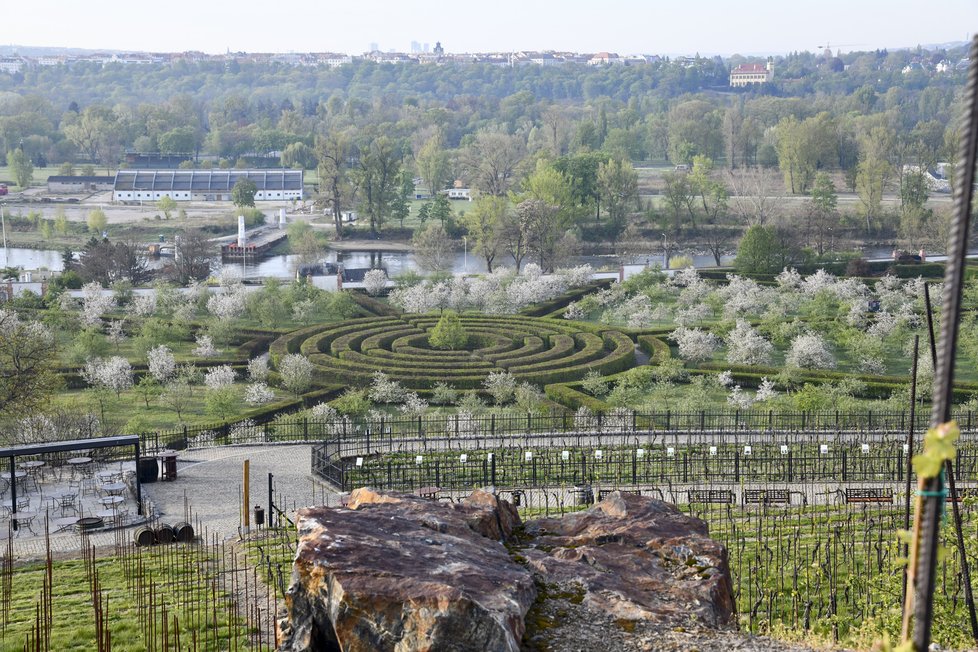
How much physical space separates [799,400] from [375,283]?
85.9ft

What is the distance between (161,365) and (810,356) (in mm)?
20899

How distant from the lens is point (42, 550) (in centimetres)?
2145

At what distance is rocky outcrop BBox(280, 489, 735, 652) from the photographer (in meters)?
11.0

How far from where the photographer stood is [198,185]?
327 feet

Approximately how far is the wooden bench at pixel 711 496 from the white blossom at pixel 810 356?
14.9m

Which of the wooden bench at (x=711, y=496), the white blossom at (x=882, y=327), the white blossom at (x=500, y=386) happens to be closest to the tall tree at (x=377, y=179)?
the white blossom at (x=882, y=327)

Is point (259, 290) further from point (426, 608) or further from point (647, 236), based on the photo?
point (426, 608)

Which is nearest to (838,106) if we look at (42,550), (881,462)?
(881,462)

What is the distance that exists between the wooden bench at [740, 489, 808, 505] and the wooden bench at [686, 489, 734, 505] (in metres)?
0.36

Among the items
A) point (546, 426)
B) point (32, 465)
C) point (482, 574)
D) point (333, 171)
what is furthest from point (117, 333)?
point (333, 171)

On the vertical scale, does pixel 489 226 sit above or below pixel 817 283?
above

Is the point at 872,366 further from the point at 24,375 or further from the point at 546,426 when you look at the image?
the point at 24,375

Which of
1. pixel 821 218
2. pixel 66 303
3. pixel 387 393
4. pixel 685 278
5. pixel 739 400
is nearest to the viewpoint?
pixel 739 400

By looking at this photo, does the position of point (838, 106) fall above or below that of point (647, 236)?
above
